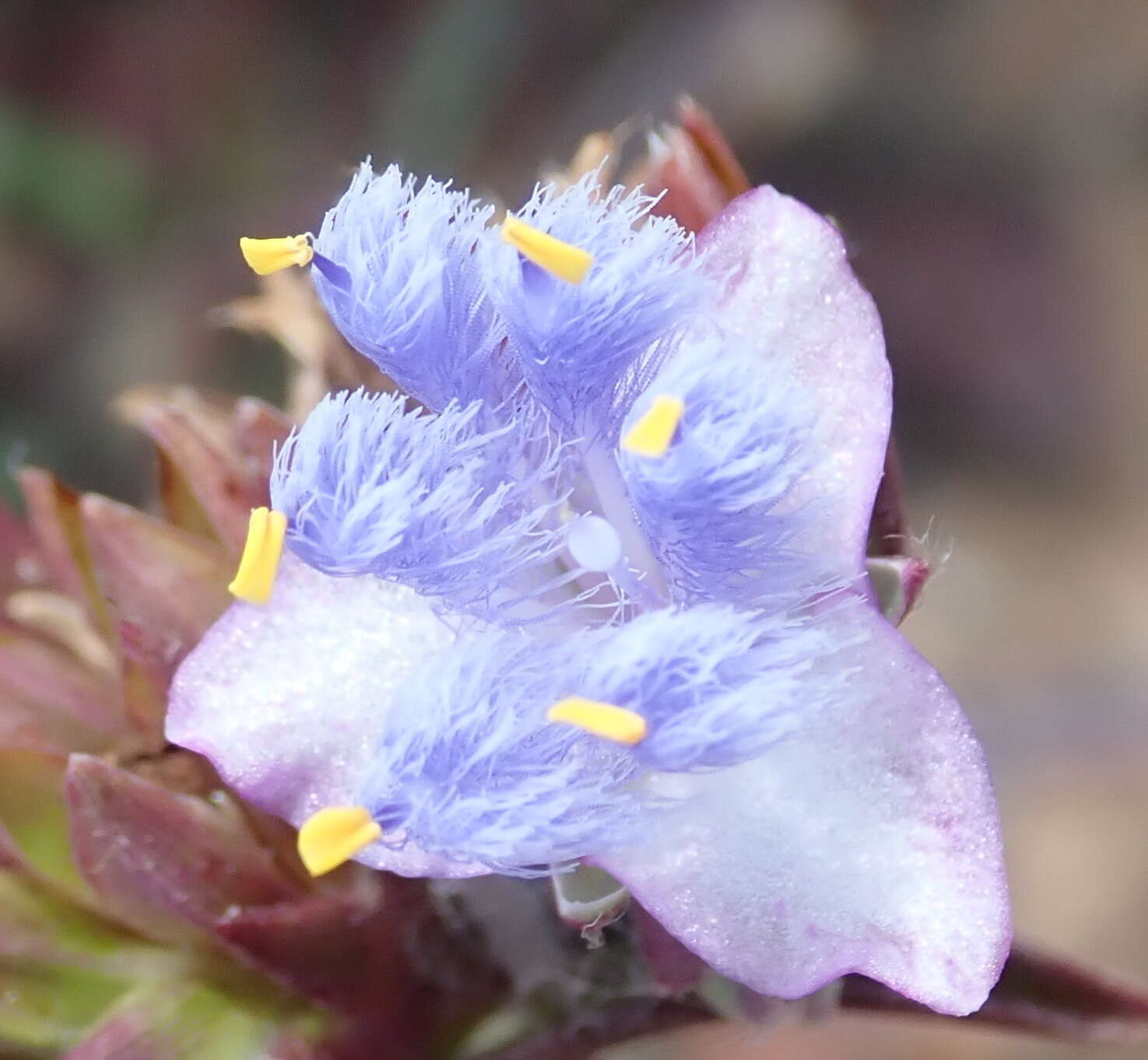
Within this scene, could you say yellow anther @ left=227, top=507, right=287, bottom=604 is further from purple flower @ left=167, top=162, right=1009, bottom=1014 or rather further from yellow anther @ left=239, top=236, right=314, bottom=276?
yellow anther @ left=239, top=236, right=314, bottom=276

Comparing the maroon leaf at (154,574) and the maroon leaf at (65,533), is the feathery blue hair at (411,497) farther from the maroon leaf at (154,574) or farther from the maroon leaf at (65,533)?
the maroon leaf at (65,533)

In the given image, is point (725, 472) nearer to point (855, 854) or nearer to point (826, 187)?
point (855, 854)

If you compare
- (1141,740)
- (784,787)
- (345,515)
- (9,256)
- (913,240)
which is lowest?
(1141,740)

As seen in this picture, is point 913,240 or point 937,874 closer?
point 937,874

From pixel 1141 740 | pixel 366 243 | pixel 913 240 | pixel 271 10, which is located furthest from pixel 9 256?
pixel 1141 740

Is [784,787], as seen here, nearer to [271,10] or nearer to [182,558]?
[182,558]

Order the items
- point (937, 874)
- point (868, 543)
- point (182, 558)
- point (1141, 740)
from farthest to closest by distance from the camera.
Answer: point (1141, 740), point (182, 558), point (868, 543), point (937, 874)

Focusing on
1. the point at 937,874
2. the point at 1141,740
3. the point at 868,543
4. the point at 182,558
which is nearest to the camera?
the point at 937,874

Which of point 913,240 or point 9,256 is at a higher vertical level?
point 9,256
